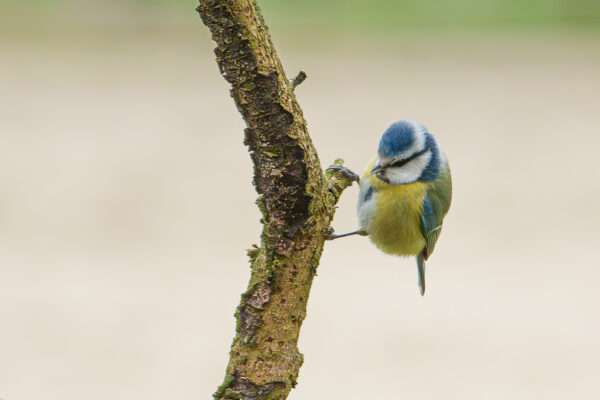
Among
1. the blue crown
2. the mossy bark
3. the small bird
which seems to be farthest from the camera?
the small bird

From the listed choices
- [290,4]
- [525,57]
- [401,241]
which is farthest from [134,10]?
[401,241]

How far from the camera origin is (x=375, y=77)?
6691 mm

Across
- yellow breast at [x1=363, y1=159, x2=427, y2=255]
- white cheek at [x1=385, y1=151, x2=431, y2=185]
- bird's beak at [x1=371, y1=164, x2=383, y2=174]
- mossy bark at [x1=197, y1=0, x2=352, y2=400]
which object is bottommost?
mossy bark at [x1=197, y1=0, x2=352, y2=400]

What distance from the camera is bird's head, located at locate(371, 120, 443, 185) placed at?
71.0 inches

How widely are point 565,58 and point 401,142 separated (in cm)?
593

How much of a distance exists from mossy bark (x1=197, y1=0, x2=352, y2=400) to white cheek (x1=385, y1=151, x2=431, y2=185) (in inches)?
25.1

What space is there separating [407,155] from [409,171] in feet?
→ 0.27

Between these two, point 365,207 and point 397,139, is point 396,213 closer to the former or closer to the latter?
point 365,207

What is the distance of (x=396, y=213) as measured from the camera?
75.4 inches

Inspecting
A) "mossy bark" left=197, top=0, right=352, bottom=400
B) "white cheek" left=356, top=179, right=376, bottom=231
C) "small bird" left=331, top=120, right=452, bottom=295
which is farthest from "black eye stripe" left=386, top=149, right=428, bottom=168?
"mossy bark" left=197, top=0, right=352, bottom=400

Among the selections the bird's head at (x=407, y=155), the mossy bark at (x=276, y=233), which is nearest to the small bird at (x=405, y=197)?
the bird's head at (x=407, y=155)

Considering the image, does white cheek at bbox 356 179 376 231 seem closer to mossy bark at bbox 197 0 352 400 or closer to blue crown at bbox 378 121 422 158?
blue crown at bbox 378 121 422 158

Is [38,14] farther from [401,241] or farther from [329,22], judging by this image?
[401,241]

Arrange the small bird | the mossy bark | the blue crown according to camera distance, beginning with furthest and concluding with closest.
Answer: the small bird → the blue crown → the mossy bark
